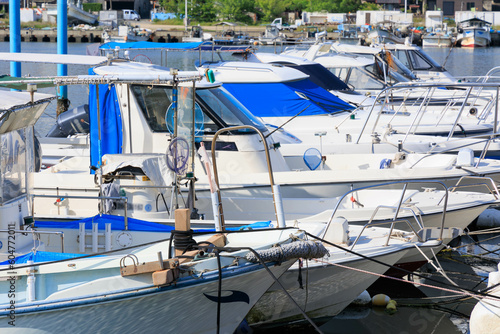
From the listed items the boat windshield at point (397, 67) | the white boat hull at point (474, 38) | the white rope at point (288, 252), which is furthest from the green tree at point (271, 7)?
the white rope at point (288, 252)

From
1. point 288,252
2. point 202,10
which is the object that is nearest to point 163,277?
point 288,252

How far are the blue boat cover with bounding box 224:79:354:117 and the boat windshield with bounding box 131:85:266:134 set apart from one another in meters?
4.19

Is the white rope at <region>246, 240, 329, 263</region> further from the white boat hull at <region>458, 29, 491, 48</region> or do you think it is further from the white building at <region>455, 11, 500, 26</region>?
the white building at <region>455, 11, 500, 26</region>

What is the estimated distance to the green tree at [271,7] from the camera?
8256 cm

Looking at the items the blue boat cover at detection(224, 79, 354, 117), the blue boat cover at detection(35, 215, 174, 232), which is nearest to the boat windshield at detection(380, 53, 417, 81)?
the blue boat cover at detection(224, 79, 354, 117)

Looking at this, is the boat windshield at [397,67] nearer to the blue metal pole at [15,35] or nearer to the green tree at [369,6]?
the blue metal pole at [15,35]

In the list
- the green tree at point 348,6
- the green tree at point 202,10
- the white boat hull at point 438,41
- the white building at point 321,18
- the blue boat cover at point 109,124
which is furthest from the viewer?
the green tree at point 348,6

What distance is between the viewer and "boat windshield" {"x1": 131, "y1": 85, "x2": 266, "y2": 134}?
31.3 ft

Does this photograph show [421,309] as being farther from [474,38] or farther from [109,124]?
[474,38]

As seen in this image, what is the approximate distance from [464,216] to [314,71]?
8.65 m

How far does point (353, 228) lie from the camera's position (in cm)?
823

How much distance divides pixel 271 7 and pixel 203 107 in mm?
75450

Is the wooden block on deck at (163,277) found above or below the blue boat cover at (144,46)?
below

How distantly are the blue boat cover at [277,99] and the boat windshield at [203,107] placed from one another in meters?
4.19
